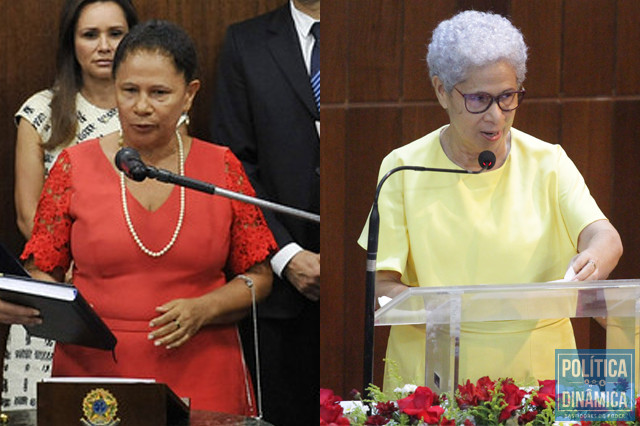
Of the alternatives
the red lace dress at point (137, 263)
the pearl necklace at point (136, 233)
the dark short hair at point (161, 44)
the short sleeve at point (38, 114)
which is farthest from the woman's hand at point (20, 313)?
the short sleeve at point (38, 114)

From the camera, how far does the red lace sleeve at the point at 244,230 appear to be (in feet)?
10.8

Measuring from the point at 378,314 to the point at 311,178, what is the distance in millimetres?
989

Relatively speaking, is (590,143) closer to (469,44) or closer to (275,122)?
(469,44)

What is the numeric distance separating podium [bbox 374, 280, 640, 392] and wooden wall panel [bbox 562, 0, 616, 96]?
512 mm

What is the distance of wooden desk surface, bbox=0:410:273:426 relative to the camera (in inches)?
111

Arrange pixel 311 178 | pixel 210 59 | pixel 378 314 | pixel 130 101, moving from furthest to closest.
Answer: pixel 210 59 < pixel 311 178 < pixel 130 101 < pixel 378 314

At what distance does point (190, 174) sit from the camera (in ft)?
10.7

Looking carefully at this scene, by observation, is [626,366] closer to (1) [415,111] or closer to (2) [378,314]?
(2) [378,314]

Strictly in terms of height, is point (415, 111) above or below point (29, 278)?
above

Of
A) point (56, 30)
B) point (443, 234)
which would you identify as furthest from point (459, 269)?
point (56, 30)

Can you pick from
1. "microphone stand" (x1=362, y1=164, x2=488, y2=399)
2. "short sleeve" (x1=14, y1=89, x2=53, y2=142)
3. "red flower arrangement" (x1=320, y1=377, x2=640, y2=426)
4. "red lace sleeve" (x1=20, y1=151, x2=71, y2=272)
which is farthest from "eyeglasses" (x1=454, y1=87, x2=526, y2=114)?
"short sleeve" (x1=14, y1=89, x2=53, y2=142)

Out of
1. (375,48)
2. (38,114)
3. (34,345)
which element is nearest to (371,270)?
(375,48)

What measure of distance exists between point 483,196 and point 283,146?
1.04 metres

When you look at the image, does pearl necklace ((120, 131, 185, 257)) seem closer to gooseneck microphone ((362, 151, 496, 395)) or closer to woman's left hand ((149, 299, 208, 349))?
woman's left hand ((149, 299, 208, 349))
